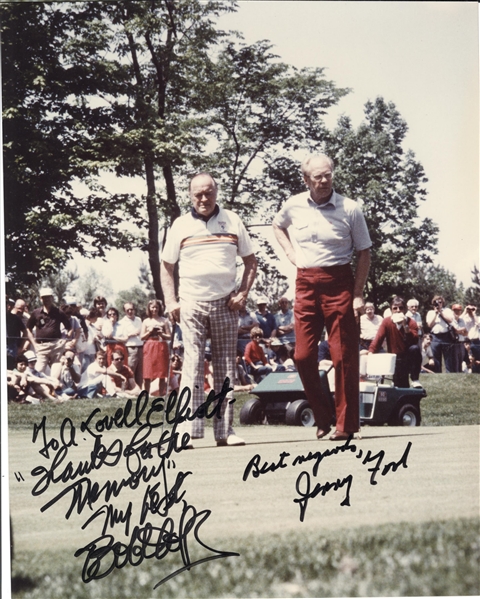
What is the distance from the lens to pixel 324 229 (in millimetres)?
5652

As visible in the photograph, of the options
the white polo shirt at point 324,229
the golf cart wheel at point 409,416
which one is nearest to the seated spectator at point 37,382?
the white polo shirt at point 324,229

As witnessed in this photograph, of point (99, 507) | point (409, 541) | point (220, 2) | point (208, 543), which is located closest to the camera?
point (409, 541)

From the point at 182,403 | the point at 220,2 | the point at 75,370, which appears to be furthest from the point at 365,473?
the point at 220,2

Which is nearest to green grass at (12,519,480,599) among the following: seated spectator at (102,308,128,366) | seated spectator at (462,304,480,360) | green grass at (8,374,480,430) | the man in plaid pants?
green grass at (8,374,480,430)

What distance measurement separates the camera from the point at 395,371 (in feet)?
19.7

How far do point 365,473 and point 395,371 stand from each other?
1.10 metres

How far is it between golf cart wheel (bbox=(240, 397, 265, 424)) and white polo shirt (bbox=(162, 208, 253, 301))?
29.9 inches

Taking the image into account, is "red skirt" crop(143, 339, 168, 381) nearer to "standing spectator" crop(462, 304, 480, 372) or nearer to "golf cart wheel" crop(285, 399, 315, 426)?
"golf cart wheel" crop(285, 399, 315, 426)

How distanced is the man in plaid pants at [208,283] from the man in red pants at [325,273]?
0.34 m

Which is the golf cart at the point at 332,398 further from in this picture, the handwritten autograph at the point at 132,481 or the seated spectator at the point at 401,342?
the handwritten autograph at the point at 132,481

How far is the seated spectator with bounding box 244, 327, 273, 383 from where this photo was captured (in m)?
5.71

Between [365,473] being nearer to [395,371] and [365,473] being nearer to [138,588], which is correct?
[395,371]

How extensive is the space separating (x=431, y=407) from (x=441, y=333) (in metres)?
0.51

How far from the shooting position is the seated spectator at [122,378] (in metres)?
5.66
